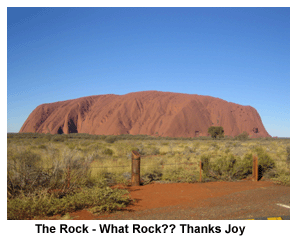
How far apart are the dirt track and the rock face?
50.5 meters

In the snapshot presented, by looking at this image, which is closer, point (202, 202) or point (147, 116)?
point (202, 202)

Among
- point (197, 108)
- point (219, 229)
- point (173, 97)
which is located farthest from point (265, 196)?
point (173, 97)

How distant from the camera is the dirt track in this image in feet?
15.6

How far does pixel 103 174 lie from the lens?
8367mm

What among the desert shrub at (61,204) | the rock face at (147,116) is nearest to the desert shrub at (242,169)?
the desert shrub at (61,204)

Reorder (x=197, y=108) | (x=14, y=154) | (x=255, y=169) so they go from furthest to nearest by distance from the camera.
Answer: (x=197, y=108) < (x=255, y=169) < (x=14, y=154)

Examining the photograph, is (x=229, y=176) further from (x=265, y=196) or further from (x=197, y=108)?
(x=197, y=108)

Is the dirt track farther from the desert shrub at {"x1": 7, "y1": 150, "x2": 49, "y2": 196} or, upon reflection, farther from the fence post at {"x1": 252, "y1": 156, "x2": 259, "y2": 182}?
the desert shrub at {"x1": 7, "y1": 150, "x2": 49, "y2": 196}

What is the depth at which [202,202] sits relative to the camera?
581 centimetres

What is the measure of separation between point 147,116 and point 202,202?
61044 millimetres

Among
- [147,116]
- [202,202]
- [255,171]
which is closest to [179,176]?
[202,202]

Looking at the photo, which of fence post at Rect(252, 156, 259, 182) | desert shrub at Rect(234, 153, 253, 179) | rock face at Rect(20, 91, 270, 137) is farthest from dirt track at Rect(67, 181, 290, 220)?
rock face at Rect(20, 91, 270, 137)

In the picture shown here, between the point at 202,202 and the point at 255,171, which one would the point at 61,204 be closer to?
the point at 202,202

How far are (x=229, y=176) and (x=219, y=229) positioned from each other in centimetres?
512
